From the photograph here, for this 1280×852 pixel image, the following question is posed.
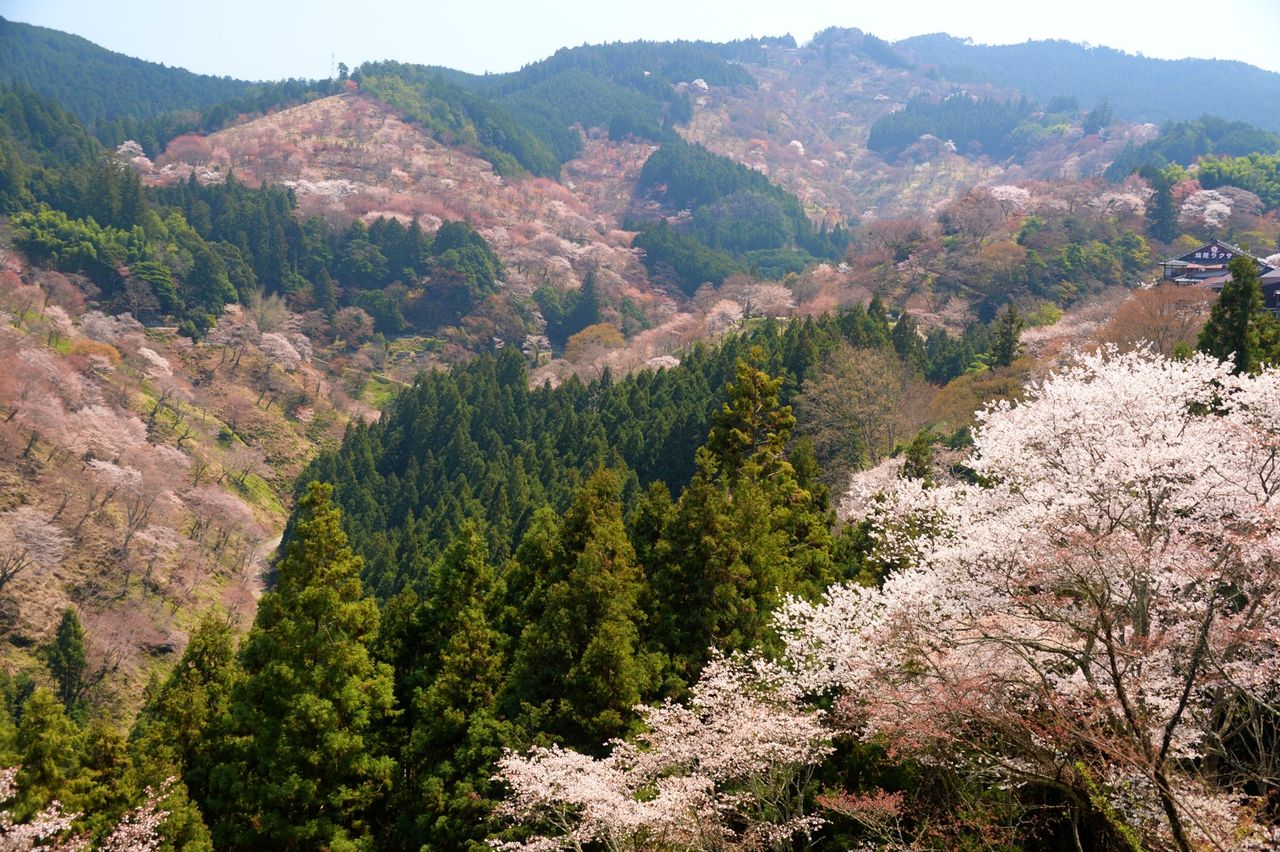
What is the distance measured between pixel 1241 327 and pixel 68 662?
129 feet

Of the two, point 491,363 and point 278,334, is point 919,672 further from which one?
point 278,334

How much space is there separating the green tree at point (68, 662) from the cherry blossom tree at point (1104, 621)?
2755 cm

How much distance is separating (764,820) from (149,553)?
114 ft

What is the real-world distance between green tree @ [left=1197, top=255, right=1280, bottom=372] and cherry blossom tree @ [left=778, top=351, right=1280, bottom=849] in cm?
1356

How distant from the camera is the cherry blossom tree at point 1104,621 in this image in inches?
485

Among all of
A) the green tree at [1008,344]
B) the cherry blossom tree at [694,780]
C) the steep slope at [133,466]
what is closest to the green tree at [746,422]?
the cherry blossom tree at [694,780]

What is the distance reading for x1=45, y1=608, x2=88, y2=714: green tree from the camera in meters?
33.8

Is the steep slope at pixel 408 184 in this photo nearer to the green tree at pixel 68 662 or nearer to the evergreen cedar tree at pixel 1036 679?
the green tree at pixel 68 662

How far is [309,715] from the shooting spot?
782 inches

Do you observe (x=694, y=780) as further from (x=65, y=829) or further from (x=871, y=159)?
(x=871, y=159)

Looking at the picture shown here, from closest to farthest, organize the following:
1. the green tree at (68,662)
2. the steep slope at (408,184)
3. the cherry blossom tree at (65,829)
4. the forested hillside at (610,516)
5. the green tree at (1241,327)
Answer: the forested hillside at (610,516) → the cherry blossom tree at (65,829) → the green tree at (1241,327) → the green tree at (68,662) → the steep slope at (408,184)

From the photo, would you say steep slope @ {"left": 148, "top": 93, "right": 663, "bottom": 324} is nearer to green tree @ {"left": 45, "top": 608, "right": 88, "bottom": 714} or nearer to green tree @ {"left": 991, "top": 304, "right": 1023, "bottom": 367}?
green tree @ {"left": 991, "top": 304, "right": 1023, "bottom": 367}

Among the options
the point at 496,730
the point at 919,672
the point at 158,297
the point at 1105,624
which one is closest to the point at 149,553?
the point at 496,730

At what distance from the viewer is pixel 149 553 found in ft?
139
